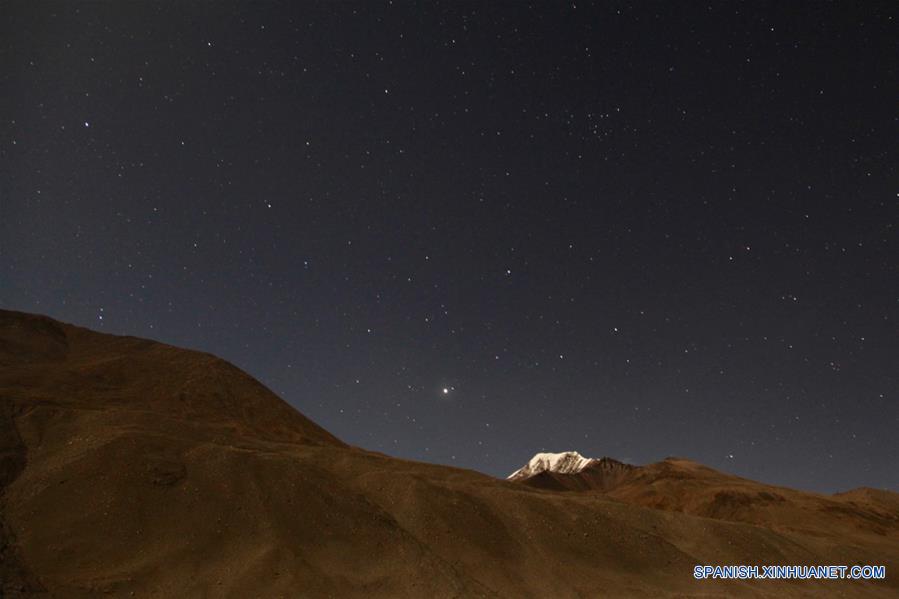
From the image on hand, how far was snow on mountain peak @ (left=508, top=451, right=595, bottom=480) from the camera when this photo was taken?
125 meters

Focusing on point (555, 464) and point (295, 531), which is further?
point (555, 464)

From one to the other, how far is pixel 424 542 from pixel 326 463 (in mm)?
7269

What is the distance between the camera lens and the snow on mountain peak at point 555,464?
411 ft

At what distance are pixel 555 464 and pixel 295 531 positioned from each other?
408 ft

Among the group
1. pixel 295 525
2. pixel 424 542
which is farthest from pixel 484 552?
pixel 295 525

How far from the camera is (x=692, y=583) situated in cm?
2133

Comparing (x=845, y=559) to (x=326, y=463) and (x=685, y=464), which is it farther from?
(x=685, y=464)

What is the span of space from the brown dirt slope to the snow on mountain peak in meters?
97.6

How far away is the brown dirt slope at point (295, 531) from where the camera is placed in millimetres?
14586

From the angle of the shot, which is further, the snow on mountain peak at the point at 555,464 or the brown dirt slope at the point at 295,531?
the snow on mountain peak at the point at 555,464

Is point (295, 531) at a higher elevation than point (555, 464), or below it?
below

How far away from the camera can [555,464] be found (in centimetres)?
13238

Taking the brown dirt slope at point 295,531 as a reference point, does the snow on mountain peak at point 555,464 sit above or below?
above

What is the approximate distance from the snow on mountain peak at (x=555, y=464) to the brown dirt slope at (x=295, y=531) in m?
97.6
